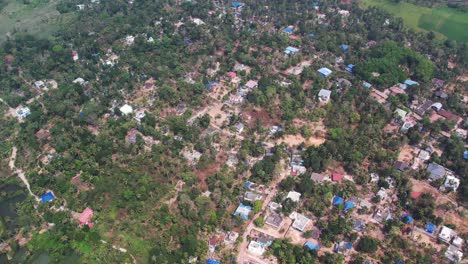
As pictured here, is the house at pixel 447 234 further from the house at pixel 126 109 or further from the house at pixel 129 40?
the house at pixel 129 40

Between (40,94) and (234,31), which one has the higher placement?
(234,31)

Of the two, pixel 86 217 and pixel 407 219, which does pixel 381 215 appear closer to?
pixel 407 219

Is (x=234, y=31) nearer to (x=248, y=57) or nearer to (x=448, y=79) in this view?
(x=248, y=57)

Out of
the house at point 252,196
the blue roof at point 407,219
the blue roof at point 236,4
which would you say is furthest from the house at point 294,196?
the blue roof at point 236,4

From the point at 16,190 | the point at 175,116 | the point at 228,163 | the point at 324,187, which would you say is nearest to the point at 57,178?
the point at 16,190

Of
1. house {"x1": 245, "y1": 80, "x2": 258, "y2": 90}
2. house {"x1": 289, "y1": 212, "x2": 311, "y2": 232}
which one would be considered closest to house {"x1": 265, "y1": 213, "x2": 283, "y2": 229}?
house {"x1": 289, "y1": 212, "x2": 311, "y2": 232}

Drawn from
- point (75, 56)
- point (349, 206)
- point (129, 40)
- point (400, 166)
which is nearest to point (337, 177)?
point (349, 206)
